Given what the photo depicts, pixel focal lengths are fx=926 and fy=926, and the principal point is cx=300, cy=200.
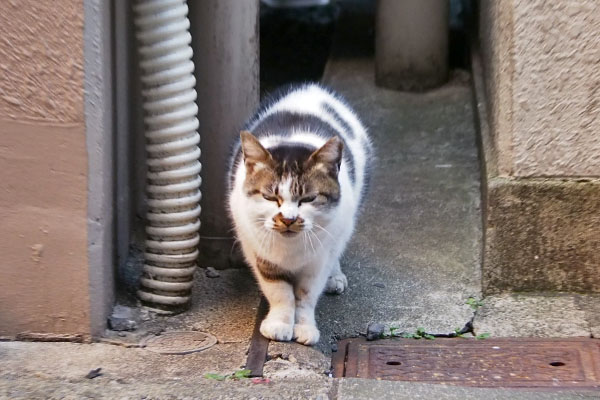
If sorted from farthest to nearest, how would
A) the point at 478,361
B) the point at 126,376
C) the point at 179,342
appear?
the point at 179,342, the point at 478,361, the point at 126,376

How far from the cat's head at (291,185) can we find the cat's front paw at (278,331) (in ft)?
1.27

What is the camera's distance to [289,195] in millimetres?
3371

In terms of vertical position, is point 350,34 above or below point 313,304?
above

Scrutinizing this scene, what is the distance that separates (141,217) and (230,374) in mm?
1203

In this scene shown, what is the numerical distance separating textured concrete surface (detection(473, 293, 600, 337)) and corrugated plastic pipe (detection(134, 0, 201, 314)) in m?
1.24

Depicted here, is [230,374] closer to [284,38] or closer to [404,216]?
[404,216]

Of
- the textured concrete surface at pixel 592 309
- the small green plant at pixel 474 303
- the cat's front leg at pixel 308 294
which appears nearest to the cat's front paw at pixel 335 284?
the cat's front leg at pixel 308 294

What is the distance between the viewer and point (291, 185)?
338 centimetres

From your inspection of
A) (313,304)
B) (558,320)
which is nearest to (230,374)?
(313,304)

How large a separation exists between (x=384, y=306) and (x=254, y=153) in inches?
36.5

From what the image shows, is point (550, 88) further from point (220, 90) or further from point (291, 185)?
point (220, 90)

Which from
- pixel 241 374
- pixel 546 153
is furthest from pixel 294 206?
pixel 546 153

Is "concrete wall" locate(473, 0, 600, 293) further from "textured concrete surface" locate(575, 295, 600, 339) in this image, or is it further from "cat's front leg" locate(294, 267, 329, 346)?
"cat's front leg" locate(294, 267, 329, 346)

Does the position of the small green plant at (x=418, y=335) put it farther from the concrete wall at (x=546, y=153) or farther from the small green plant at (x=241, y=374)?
the small green plant at (x=241, y=374)
